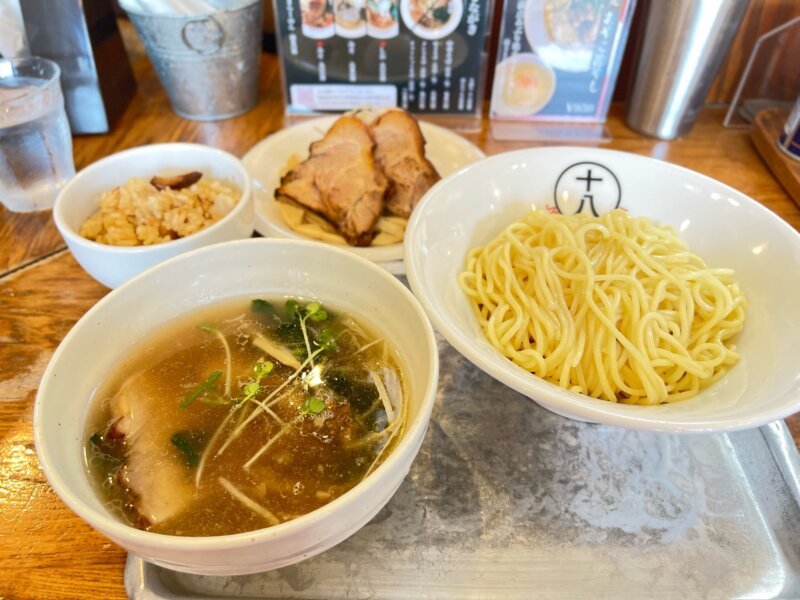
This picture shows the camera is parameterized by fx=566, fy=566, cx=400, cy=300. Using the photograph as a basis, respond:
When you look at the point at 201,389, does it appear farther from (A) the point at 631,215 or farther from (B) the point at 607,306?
(A) the point at 631,215

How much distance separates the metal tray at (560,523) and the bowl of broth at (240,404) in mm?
158

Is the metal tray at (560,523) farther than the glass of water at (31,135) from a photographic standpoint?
No

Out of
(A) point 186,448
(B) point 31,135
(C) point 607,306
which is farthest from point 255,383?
(B) point 31,135

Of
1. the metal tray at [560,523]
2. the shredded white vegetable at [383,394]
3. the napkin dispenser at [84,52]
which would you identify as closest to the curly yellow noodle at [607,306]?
the metal tray at [560,523]

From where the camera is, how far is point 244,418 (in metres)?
0.99

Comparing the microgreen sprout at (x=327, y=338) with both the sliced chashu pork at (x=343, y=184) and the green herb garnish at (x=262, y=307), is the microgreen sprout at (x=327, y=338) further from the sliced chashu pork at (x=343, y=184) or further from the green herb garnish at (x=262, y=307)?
the sliced chashu pork at (x=343, y=184)

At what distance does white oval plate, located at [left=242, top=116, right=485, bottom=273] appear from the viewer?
171 cm

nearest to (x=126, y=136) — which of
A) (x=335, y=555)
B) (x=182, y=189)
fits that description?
(x=182, y=189)

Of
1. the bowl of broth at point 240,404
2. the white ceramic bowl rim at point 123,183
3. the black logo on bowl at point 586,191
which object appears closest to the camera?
the bowl of broth at point 240,404

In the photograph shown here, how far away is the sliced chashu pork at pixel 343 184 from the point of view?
160 centimetres

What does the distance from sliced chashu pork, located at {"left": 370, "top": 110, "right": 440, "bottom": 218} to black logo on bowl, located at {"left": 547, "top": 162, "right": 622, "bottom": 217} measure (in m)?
0.39

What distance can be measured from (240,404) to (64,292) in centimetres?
77

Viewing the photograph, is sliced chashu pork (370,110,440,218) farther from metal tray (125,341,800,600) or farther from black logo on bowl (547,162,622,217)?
metal tray (125,341,800,600)

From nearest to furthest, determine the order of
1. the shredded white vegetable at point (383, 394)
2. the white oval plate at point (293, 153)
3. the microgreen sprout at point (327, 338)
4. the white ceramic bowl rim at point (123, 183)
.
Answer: the shredded white vegetable at point (383, 394) < the microgreen sprout at point (327, 338) < the white ceramic bowl rim at point (123, 183) < the white oval plate at point (293, 153)
